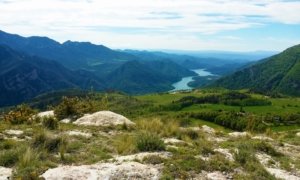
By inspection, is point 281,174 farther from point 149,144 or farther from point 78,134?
point 78,134

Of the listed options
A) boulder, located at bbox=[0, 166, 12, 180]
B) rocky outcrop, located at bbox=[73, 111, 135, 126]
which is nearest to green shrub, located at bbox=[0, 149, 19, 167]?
boulder, located at bbox=[0, 166, 12, 180]

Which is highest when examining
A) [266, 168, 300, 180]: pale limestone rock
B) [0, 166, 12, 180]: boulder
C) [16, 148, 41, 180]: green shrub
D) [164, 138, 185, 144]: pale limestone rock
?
[16, 148, 41, 180]: green shrub

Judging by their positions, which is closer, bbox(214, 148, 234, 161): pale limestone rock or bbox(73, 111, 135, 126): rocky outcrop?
bbox(214, 148, 234, 161): pale limestone rock

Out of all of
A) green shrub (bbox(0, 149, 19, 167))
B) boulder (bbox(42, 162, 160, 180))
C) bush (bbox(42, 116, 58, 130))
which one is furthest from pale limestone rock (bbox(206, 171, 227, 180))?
bush (bbox(42, 116, 58, 130))

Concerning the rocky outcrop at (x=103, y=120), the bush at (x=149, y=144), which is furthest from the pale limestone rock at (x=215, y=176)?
the rocky outcrop at (x=103, y=120)

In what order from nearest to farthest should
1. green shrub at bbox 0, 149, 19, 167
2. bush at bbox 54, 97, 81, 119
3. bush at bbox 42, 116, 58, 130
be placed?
green shrub at bbox 0, 149, 19, 167 → bush at bbox 42, 116, 58, 130 → bush at bbox 54, 97, 81, 119

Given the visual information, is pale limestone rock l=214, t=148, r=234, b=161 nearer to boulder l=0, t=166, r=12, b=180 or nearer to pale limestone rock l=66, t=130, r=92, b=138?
pale limestone rock l=66, t=130, r=92, b=138

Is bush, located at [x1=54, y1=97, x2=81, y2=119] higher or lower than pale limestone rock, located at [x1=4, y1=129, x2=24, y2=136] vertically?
lower

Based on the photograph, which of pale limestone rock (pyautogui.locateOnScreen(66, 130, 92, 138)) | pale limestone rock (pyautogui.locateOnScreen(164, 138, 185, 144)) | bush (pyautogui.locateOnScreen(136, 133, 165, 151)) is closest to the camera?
bush (pyautogui.locateOnScreen(136, 133, 165, 151))

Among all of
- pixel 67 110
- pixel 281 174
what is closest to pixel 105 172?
pixel 281 174

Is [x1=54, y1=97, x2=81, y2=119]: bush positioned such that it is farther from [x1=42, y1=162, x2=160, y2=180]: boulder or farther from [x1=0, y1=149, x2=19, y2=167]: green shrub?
[x1=42, y1=162, x2=160, y2=180]: boulder

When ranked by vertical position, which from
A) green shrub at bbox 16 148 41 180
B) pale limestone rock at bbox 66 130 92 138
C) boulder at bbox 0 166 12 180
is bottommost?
pale limestone rock at bbox 66 130 92 138

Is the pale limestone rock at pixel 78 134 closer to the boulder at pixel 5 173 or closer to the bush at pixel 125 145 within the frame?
the bush at pixel 125 145

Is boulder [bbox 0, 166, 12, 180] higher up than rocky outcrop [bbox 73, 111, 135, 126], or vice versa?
boulder [bbox 0, 166, 12, 180]
